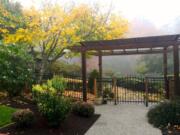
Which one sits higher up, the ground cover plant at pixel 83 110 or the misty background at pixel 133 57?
the misty background at pixel 133 57

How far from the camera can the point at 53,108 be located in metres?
7.79

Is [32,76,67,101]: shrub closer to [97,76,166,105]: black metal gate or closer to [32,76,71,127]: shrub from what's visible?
[32,76,71,127]: shrub

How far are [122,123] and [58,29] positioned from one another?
5610mm

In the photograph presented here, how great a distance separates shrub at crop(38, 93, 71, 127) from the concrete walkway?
36.5 inches

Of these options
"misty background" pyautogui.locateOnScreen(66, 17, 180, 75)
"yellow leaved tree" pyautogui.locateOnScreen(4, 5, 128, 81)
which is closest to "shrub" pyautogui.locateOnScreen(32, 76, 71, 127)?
"yellow leaved tree" pyautogui.locateOnScreen(4, 5, 128, 81)

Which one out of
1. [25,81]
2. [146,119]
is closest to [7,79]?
[25,81]

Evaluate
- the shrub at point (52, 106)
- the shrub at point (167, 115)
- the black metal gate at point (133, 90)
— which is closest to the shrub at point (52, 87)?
the shrub at point (52, 106)

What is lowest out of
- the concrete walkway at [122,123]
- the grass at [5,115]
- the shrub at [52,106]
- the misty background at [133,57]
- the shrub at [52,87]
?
the concrete walkway at [122,123]

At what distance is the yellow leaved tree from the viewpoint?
476 inches

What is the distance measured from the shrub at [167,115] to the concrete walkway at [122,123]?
0.30 metres

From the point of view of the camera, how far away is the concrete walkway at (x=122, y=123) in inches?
305

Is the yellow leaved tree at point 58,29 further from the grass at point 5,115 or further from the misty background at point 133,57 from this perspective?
the misty background at point 133,57

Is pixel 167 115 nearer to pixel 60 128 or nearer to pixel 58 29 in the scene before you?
pixel 60 128

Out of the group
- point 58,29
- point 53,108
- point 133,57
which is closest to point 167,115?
point 53,108
